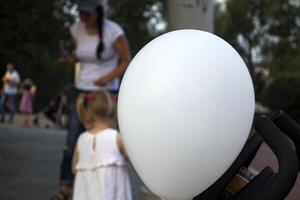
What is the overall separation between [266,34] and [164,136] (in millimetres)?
38043

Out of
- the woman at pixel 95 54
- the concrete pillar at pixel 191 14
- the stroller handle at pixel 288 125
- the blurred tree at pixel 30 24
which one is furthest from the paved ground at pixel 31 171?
the stroller handle at pixel 288 125

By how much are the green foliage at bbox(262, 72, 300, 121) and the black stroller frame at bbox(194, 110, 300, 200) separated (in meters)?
14.7

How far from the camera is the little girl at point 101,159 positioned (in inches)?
147

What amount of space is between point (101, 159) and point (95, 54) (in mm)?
1072

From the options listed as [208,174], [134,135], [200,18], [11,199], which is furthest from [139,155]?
[11,199]

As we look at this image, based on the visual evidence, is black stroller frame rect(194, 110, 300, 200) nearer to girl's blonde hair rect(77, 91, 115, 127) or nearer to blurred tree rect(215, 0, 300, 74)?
girl's blonde hair rect(77, 91, 115, 127)

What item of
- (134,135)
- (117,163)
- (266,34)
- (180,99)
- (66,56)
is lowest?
(266,34)

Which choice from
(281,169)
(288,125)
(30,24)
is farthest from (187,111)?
(30,24)

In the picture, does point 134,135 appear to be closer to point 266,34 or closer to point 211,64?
point 211,64

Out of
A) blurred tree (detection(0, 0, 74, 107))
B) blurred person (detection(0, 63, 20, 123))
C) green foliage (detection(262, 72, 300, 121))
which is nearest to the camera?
blurred tree (detection(0, 0, 74, 107))

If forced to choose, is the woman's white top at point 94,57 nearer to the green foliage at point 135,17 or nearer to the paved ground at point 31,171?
Answer: the paved ground at point 31,171

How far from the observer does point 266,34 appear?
127ft

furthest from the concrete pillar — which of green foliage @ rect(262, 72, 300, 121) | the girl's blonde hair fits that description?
green foliage @ rect(262, 72, 300, 121)

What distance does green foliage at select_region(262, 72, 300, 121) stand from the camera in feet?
54.8
